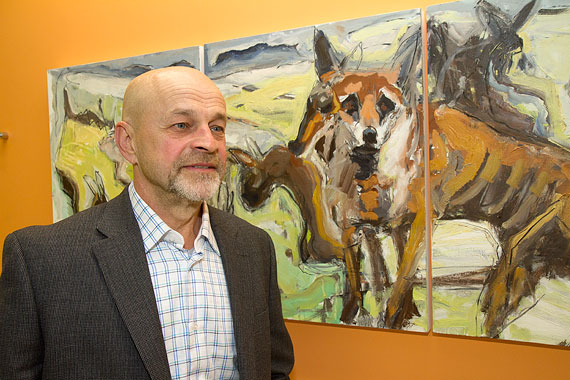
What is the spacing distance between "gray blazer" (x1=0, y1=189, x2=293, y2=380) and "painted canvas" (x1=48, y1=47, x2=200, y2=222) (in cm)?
98

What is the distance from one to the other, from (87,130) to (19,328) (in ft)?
4.29

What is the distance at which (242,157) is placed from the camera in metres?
1.92

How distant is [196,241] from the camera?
1.32 meters

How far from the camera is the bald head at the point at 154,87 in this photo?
127cm

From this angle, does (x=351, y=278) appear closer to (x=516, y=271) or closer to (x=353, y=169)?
(x=353, y=169)

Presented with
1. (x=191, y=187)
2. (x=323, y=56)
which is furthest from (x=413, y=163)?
(x=191, y=187)

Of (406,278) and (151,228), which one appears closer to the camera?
(151,228)

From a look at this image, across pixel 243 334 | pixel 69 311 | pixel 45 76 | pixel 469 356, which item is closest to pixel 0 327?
pixel 69 311

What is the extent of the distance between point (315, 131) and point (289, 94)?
0.58 ft

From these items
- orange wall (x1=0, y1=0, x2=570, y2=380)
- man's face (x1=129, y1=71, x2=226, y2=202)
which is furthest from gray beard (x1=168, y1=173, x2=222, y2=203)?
orange wall (x1=0, y1=0, x2=570, y2=380)

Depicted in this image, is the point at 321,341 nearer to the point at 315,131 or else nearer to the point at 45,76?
the point at 315,131

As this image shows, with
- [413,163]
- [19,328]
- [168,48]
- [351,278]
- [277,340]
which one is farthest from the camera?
[168,48]

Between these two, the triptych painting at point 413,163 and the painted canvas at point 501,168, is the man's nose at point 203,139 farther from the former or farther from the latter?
the painted canvas at point 501,168

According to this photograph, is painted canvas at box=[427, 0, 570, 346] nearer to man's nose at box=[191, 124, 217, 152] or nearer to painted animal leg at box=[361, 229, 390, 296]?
painted animal leg at box=[361, 229, 390, 296]
